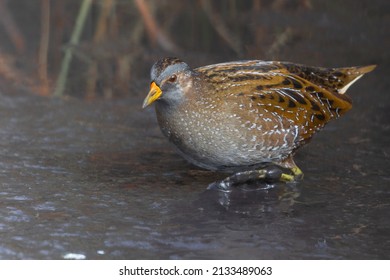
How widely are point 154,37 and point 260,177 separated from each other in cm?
413

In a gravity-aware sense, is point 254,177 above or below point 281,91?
below

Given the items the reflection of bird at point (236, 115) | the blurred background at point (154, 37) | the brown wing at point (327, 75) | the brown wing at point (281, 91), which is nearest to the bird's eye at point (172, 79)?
the reflection of bird at point (236, 115)

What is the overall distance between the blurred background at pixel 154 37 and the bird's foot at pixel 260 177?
7.68 ft

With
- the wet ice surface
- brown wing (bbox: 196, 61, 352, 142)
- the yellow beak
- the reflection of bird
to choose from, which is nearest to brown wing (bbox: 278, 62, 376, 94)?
brown wing (bbox: 196, 61, 352, 142)

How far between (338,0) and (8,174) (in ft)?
20.0

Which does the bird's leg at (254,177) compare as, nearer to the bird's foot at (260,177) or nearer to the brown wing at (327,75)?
the bird's foot at (260,177)

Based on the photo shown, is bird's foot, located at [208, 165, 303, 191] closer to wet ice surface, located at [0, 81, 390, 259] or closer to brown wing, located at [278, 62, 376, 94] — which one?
wet ice surface, located at [0, 81, 390, 259]

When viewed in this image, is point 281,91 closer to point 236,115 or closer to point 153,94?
point 236,115

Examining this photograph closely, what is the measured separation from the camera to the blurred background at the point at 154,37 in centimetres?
852

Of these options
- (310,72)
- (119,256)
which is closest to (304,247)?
(119,256)

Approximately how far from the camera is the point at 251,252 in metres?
4.73

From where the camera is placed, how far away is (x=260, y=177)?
19.6ft

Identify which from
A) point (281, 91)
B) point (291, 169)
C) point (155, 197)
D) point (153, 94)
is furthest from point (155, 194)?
point (281, 91)

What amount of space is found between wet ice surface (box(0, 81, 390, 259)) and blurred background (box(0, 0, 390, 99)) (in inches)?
39.8
